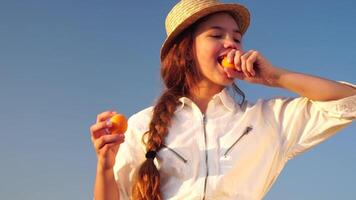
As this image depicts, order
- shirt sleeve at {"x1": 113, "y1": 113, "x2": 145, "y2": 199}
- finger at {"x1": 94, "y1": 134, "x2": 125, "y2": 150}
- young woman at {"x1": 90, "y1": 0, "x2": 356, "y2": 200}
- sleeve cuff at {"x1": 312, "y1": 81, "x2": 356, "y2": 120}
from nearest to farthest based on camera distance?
finger at {"x1": 94, "y1": 134, "x2": 125, "y2": 150} < sleeve cuff at {"x1": 312, "y1": 81, "x2": 356, "y2": 120} < young woman at {"x1": 90, "y1": 0, "x2": 356, "y2": 200} < shirt sleeve at {"x1": 113, "y1": 113, "x2": 145, "y2": 199}

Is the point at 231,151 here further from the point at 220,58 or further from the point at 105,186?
the point at 105,186

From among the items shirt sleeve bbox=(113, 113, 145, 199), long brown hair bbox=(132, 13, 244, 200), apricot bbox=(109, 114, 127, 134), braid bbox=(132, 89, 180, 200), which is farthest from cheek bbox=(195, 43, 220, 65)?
apricot bbox=(109, 114, 127, 134)

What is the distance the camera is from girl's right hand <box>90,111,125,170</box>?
455 centimetres

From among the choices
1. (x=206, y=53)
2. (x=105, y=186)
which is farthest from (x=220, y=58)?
(x=105, y=186)

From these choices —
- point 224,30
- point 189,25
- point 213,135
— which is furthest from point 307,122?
point 189,25

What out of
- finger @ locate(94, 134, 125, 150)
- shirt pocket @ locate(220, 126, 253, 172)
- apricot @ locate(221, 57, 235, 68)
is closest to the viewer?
finger @ locate(94, 134, 125, 150)

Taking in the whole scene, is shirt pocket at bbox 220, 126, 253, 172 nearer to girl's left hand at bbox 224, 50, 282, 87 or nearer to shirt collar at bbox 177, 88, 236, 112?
shirt collar at bbox 177, 88, 236, 112

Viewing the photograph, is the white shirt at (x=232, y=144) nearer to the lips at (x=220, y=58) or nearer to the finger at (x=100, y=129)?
the lips at (x=220, y=58)

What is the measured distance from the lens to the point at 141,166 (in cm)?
511

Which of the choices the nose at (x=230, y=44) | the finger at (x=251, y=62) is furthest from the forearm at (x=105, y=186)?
the nose at (x=230, y=44)

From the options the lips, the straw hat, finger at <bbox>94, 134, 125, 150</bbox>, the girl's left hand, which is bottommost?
finger at <bbox>94, 134, 125, 150</bbox>

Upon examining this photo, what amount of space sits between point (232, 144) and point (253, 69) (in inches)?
26.6

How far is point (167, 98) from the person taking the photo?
5.50m

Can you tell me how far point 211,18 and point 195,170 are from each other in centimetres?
157
